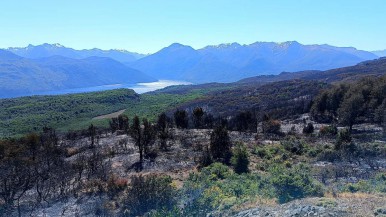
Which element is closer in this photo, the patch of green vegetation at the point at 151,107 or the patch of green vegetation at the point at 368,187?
the patch of green vegetation at the point at 368,187

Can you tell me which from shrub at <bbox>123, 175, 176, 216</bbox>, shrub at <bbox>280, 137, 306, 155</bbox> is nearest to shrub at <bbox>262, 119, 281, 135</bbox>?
shrub at <bbox>280, 137, 306, 155</bbox>

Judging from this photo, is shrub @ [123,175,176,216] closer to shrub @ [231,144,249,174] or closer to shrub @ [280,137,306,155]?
shrub @ [231,144,249,174]

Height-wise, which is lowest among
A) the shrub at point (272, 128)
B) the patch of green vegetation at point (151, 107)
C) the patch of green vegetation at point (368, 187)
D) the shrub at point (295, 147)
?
the patch of green vegetation at point (151, 107)

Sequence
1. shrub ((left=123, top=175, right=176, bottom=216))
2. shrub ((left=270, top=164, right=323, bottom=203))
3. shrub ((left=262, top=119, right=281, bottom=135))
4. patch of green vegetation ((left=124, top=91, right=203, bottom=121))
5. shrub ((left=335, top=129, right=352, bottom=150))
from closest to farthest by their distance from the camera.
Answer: shrub ((left=270, top=164, right=323, bottom=203)) → shrub ((left=123, top=175, right=176, bottom=216)) → shrub ((left=335, top=129, right=352, bottom=150)) → shrub ((left=262, top=119, right=281, bottom=135)) → patch of green vegetation ((left=124, top=91, right=203, bottom=121))

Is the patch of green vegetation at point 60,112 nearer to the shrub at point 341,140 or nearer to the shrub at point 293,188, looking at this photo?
the shrub at point 341,140

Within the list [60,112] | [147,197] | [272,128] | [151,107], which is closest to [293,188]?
[147,197]

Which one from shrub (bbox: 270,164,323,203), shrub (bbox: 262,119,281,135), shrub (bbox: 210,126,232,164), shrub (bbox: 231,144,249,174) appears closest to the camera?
shrub (bbox: 270,164,323,203)

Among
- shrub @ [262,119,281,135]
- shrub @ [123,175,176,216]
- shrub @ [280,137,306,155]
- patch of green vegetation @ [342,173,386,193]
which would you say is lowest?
shrub @ [262,119,281,135]

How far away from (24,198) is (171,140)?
1551 centimetres

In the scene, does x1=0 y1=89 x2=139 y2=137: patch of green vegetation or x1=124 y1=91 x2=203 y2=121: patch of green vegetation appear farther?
x1=124 y1=91 x2=203 y2=121: patch of green vegetation

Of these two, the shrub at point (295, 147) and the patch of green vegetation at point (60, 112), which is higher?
the shrub at point (295, 147)

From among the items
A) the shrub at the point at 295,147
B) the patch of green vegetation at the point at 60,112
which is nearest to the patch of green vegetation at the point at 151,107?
the patch of green vegetation at the point at 60,112

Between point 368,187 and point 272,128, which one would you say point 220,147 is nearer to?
point 368,187

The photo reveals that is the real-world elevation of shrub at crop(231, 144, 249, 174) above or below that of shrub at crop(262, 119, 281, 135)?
above
